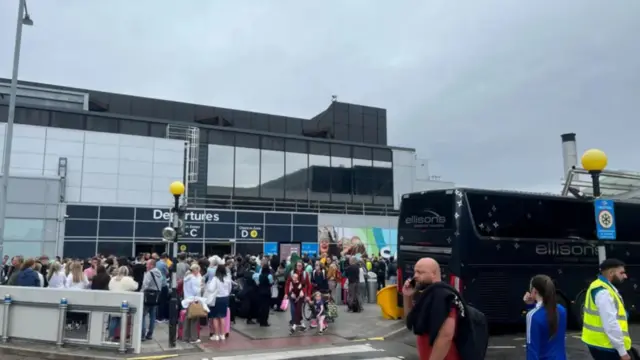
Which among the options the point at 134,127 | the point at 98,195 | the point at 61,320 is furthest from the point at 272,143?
the point at 61,320

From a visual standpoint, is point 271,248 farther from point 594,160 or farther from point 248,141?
point 594,160

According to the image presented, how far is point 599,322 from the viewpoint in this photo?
506cm

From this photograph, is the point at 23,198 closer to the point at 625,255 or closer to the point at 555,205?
the point at 555,205

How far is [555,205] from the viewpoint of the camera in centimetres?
1291

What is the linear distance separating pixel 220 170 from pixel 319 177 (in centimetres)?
774

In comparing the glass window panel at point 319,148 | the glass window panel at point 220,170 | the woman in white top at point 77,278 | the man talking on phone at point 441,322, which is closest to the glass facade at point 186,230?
the glass window panel at point 220,170

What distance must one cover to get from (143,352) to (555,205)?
10.6m

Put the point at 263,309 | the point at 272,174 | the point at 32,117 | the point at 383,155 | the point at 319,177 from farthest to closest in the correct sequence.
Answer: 1. the point at 383,155
2. the point at 319,177
3. the point at 272,174
4. the point at 32,117
5. the point at 263,309

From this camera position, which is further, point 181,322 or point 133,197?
point 133,197

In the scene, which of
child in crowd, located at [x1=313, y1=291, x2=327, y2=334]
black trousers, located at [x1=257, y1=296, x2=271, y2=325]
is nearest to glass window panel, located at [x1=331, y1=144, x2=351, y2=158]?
black trousers, located at [x1=257, y1=296, x2=271, y2=325]

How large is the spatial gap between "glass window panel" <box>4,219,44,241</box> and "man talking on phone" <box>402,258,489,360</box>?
27421 millimetres

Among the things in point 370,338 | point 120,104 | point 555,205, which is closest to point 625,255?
point 555,205

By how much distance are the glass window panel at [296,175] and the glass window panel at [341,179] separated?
217 centimetres

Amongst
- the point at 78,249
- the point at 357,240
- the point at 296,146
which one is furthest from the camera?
the point at 296,146
